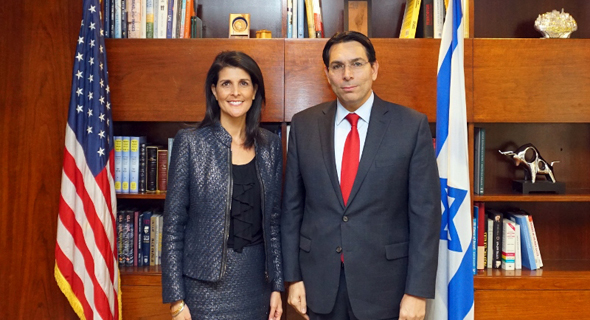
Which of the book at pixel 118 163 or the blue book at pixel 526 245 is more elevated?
the book at pixel 118 163

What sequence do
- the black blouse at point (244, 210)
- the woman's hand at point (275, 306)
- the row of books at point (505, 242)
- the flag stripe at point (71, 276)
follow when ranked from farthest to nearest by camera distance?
1. the row of books at point (505, 242)
2. the flag stripe at point (71, 276)
3. the woman's hand at point (275, 306)
4. the black blouse at point (244, 210)

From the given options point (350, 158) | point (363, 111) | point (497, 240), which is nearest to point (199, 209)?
point (350, 158)

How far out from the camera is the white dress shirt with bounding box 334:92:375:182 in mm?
1895

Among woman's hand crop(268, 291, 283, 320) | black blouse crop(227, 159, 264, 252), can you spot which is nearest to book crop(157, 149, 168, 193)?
black blouse crop(227, 159, 264, 252)

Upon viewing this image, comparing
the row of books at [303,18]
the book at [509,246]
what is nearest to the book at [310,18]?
the row of books at [303,18]

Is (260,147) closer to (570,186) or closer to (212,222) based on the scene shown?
(212,222)

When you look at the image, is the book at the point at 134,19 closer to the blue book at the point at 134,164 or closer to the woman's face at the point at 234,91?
the blue book at the point at 134,164

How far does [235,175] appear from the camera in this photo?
1911 mm

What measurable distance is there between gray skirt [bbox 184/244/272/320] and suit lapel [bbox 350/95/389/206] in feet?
1.51

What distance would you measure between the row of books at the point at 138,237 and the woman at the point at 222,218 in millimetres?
750

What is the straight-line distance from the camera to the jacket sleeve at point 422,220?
5.82ft

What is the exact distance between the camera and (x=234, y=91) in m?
1.91

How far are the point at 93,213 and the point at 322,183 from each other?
1.14m

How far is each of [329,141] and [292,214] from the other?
31cm
